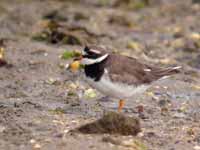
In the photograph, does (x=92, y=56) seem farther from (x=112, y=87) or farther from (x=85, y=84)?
(x=85, y=84)

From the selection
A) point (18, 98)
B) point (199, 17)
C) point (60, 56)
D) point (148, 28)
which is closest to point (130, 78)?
point (18, 98)

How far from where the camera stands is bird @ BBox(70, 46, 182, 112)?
29.7ft

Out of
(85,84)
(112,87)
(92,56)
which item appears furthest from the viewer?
(85,84)

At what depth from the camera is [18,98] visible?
1023cm

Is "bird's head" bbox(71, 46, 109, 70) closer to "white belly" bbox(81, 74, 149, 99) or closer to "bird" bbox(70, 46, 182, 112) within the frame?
"bird" bbox(70, 46, 182, 112)

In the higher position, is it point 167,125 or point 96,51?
point 96,51

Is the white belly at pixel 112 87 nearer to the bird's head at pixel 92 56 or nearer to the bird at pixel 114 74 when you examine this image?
the bird at pixel 114 74

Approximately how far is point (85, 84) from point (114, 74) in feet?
6.39

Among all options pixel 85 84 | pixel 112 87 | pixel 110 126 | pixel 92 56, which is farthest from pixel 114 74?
pixel 85 84

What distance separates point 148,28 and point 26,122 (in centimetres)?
851

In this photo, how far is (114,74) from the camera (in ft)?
29.9

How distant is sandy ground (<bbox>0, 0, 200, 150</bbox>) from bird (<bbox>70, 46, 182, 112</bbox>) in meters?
0.42

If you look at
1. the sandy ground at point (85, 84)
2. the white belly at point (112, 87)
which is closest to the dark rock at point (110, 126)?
the sandy ground at point (85, 84)

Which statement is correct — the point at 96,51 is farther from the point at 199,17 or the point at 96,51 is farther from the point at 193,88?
the point at 199,17
